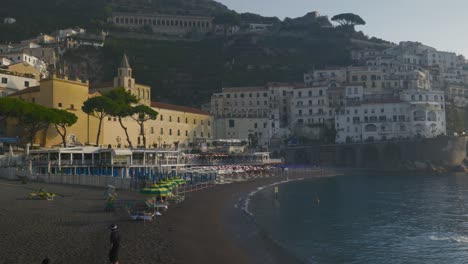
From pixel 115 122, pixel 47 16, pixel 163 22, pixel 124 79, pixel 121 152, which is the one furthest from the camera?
pixel 163 22

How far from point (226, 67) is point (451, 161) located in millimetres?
68098

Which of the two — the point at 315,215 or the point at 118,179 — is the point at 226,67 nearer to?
the point at 118,179

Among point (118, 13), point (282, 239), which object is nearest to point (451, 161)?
point (282, 239)

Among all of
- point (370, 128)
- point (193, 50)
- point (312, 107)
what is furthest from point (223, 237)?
point (193, 50)

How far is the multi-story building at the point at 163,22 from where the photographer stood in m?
155

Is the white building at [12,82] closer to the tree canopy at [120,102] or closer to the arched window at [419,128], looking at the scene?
the tree canopy at [120,102]

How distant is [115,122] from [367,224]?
177 ft

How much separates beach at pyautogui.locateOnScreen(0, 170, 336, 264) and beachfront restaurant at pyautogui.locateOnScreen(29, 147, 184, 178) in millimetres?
17006

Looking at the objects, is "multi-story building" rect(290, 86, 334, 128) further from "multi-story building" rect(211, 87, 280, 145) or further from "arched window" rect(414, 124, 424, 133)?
"arched window" rect(414, 124, 424, 133)

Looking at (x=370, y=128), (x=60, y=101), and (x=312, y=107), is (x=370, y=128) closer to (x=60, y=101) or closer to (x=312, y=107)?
(x=312, y=107)

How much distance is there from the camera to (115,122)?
248 feet

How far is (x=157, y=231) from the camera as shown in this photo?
23.9 m

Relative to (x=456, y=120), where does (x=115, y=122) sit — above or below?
below

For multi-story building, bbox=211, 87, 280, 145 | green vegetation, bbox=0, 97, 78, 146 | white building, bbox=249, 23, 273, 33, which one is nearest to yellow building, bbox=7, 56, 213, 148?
multi-story building, bbox=211, 87, 280, 145
